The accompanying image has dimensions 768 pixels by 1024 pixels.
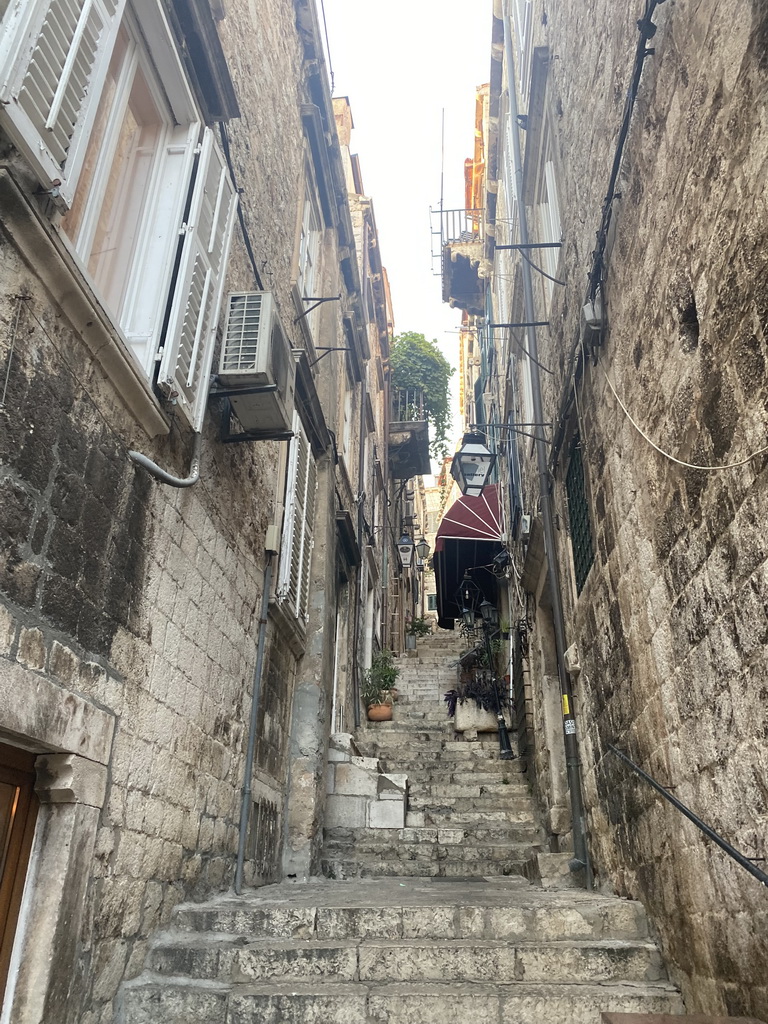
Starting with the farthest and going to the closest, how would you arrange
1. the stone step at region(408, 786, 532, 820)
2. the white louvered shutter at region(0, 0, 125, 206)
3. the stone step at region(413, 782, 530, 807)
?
the stone step at region(413, 782, 530, 807) < the stone step at region(408, 786, 532, 820) < the white louvered shutter at region(0, 0, 125, 206)

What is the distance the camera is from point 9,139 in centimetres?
240

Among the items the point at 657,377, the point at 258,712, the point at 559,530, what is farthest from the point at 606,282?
the point at 258,712

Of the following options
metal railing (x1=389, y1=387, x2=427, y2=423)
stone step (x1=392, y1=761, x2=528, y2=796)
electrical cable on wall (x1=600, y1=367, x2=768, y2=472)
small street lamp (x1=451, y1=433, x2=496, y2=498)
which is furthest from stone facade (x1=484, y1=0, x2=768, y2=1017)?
metal railing (x1=389, y1=387, x2=427, y2=423)

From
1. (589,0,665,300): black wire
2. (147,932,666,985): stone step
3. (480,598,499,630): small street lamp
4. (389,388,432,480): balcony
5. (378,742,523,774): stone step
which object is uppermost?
(389,388,432,480): balcony

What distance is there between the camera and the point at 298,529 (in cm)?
683

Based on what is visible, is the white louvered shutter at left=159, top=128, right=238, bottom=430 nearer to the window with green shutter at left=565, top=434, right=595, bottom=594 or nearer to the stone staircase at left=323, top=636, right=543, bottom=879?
the window with green shutter at left=565, top=434, right=595, bottom=594

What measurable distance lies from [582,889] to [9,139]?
5.44 meters

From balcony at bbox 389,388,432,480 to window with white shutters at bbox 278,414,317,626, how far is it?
1133cm

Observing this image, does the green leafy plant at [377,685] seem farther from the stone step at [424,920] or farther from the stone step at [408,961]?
the stone step at [408,961]

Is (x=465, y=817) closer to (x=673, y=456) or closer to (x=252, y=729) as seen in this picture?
(x=252, y=729)

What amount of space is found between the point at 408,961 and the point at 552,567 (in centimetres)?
399

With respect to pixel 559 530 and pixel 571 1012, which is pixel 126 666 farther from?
pixel 559 530

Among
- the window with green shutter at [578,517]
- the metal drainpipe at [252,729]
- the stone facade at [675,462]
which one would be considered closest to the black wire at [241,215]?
the metal drainpipe at [252,729]

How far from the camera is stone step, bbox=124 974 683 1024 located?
3230 millimetres
